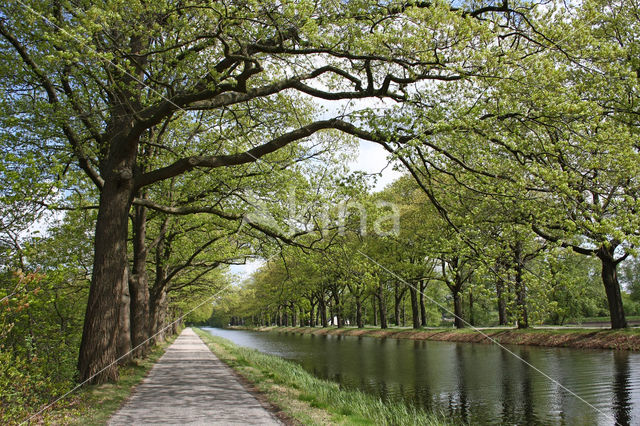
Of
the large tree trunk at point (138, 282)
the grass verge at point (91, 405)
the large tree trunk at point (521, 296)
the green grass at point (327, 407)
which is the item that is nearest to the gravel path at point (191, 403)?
the grass verge at point (91, 405)

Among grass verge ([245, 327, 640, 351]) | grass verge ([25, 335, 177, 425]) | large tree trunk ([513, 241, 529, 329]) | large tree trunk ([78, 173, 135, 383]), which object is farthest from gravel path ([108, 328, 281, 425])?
grass verge ([245, 327, 640, 351])

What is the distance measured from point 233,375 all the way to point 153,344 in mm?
13829

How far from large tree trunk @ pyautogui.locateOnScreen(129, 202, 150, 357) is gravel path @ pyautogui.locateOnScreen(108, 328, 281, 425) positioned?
394 centimetres

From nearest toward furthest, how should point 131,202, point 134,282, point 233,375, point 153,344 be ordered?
point 131,202, point 233,375, point 134,282, point 153,344

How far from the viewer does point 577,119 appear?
862 cm

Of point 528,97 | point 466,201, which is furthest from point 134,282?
point 528,97

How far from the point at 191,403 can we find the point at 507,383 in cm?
1019

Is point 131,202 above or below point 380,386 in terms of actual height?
above

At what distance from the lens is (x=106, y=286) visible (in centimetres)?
1005

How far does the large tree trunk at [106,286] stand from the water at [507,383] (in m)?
7.42

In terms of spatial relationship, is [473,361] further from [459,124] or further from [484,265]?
[459,124]

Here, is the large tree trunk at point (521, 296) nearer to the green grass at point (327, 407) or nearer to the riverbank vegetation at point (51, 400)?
the green grass at point (327, 407)

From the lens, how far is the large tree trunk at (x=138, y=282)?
1617 centimetres

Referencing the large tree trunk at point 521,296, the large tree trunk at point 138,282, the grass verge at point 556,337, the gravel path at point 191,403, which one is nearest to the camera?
the gravel path at point 191,403
